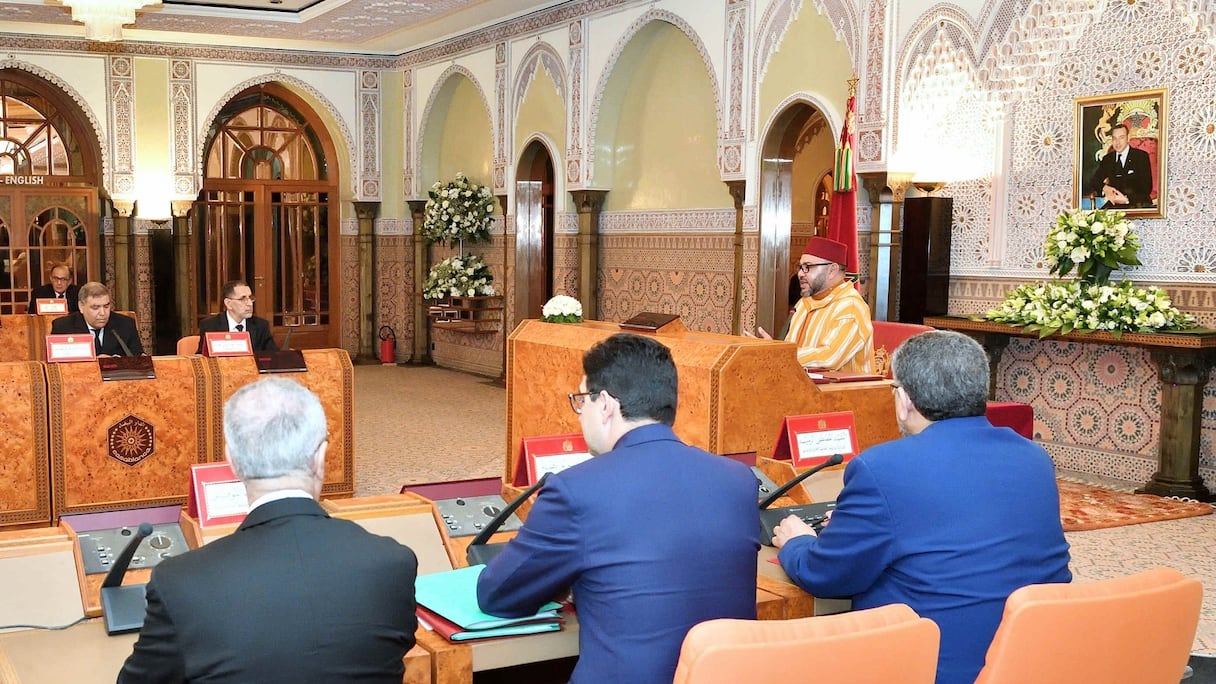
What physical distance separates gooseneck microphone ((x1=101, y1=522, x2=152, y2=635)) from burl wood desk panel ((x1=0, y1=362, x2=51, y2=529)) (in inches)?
166

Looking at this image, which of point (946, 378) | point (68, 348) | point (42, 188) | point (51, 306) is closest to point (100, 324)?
point (68, 348)

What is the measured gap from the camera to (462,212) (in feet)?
48.1

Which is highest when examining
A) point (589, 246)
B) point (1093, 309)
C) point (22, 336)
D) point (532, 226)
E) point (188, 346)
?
point (532, 226)

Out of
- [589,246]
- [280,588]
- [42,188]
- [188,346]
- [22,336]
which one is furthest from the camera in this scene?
[42,188]

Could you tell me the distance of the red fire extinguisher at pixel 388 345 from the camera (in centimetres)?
1634

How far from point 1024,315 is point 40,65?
12075mm

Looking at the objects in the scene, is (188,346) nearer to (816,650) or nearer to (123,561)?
(123,561)

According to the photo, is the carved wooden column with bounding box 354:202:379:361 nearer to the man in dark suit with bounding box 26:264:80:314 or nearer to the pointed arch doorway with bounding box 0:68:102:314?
the pointed arch doorway with bounding box 0:68:102:314

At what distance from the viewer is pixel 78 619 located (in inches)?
94.7

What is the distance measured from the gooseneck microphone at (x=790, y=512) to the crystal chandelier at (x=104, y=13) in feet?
29.6

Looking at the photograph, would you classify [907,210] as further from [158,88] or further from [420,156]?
[158,88]

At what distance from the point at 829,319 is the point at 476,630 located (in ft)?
15.6

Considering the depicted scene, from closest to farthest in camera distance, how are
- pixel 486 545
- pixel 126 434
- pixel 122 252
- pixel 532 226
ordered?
1. pixel 486 545
2. pixel 126 434
3. pixel 532 226
4. pixel 122 252

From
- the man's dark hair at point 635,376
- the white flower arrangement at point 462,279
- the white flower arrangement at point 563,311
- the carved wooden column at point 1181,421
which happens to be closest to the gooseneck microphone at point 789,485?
the man's dark hair at point 635,376
